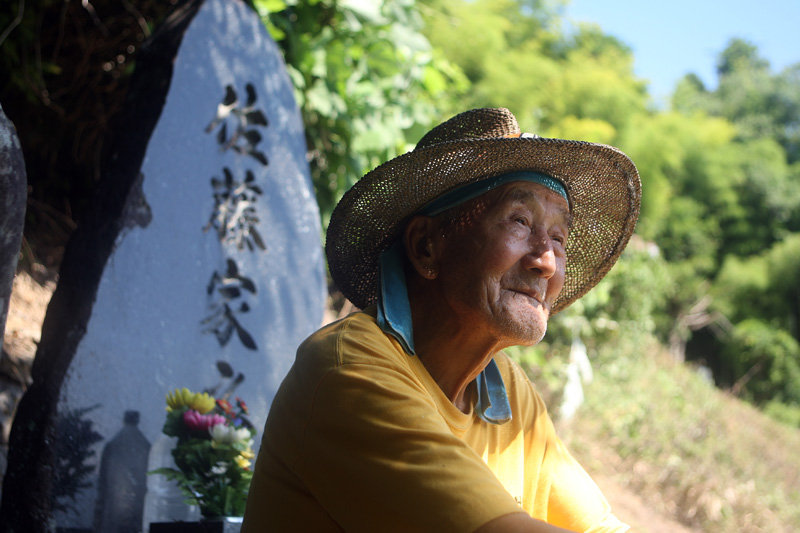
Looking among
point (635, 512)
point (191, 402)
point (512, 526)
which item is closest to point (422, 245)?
point (512, 526)

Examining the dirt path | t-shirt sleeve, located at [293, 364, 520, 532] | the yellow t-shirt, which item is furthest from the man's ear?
the dirt path

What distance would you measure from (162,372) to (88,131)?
2.34 metres

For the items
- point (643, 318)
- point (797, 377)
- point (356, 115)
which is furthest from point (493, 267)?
point (797, 377)

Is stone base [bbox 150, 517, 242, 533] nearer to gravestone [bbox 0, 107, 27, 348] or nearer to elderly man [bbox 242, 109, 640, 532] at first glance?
elderly man [bbox 242, 109, 640, 532]

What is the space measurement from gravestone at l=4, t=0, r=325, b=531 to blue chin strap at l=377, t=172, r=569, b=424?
1.04 metres

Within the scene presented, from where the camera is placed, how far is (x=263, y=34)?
3.20m

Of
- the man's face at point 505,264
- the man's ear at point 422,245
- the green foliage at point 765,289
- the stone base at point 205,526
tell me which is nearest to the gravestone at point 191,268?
the stone base at point 205,526

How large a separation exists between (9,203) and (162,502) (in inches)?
45.3

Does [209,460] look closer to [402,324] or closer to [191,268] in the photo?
[191,268]

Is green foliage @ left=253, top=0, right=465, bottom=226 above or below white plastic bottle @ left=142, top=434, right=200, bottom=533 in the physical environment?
above

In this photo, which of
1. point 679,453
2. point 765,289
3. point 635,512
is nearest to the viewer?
point 635,512

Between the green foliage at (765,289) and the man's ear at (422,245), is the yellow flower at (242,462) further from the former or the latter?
the green foliage at (765,289)

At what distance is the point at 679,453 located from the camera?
763 cm

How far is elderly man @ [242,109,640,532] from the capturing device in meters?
1.28
